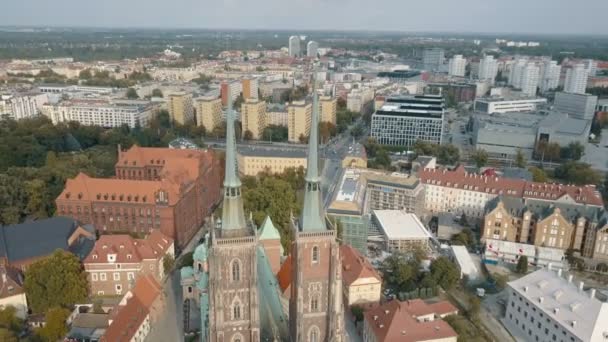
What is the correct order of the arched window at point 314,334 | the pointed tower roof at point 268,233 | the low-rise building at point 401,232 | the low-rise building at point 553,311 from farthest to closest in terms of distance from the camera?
the low-rise building at point 401,232
the pointed tower roof at point 268,233
the low-rise building at point 553,311
the arched window at point 314,334

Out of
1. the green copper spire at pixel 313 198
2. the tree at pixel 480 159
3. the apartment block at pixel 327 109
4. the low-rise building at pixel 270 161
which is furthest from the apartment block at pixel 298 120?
the green copper spire at pixel 313 198

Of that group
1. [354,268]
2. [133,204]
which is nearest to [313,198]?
[354,268]

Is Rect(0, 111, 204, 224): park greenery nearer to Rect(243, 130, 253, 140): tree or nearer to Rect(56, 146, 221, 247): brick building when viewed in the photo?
Rect(56, 146, 221, 247): brick building

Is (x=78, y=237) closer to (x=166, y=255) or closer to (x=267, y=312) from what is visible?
(x=166, y=255)

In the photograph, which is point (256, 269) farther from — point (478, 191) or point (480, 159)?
point (480, 159)

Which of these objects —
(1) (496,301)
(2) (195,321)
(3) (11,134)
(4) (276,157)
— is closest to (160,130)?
(3) (11,134)

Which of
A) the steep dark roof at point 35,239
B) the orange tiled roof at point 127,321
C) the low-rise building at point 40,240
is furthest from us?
the steep dark roof at point 35,239

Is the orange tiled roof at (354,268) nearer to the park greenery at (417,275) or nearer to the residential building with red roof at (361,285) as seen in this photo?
the residential building with red roof at (361,285)

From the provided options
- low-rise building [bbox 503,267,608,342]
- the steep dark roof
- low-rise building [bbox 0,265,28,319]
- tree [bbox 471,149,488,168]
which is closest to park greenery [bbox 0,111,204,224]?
the steep dark roof
